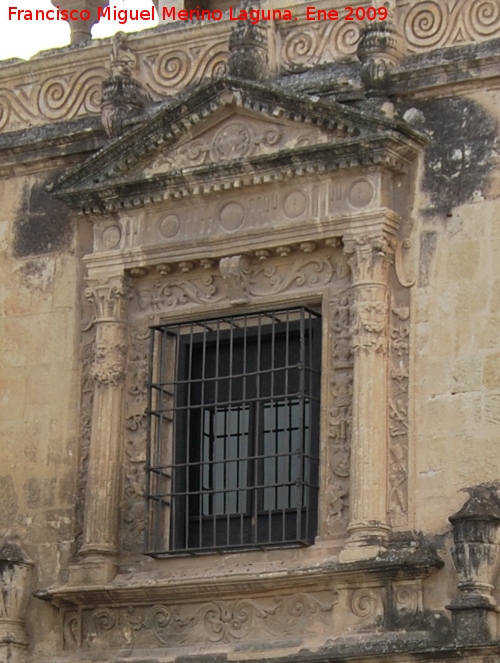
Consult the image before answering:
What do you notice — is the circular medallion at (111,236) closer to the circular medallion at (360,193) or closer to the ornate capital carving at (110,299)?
the ornate capital carving at (110,299)

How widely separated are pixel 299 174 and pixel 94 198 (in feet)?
5.75

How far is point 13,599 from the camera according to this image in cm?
1672

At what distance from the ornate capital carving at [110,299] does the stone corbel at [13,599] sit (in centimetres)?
188

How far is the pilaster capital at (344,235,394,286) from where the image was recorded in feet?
51.8

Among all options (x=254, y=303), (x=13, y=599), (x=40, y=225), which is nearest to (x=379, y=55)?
(x=254, y=303)

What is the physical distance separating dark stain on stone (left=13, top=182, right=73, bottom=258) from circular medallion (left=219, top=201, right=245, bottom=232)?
1447 millimetres

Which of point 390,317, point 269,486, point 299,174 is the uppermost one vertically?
point 299,174

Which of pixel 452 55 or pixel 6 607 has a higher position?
pixel 452 55

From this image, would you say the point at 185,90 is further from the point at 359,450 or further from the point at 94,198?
the point at 359,450

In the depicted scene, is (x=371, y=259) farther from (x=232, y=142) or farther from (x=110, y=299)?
(x=110, y=299)

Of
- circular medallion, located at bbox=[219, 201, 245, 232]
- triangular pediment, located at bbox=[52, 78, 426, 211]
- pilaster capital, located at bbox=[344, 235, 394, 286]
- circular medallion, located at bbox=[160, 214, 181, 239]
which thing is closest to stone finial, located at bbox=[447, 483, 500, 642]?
pilaster capital, located at bbox=[344, 235, 394, 286]

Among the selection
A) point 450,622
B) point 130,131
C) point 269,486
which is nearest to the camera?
point 450,622

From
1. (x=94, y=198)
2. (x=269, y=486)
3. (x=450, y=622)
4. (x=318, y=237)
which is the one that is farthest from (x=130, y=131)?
(x=450, y=622)

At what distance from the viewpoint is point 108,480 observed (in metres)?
16.6
